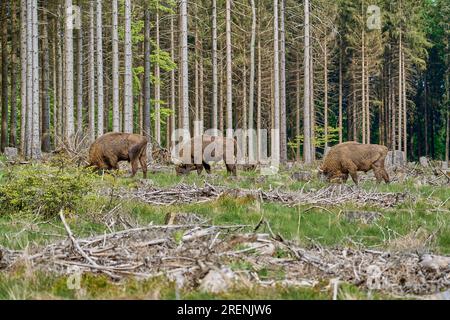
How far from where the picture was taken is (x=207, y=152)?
1900cm

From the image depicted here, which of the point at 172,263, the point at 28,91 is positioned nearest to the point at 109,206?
Result: the point at 172,263

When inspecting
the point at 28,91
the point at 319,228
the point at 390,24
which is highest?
the point at 390,24

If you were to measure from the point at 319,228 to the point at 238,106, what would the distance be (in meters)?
40.8

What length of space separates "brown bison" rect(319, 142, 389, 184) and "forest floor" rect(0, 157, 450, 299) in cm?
525

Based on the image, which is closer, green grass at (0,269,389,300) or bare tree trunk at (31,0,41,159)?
green grass at (0,269,389,300)

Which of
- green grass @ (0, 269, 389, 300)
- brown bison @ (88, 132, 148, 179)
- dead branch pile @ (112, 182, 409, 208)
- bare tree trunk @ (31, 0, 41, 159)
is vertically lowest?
green grass @ (0, 269, 389, 300)

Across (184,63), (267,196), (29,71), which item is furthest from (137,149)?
(29,71)

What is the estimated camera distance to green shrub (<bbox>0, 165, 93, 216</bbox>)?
9180mm

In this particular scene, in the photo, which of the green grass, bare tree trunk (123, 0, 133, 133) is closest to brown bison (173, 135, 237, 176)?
bare tree trunk (123, 0, 133, 133)

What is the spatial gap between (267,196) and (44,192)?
4.09 m

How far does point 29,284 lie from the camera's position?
194 inches

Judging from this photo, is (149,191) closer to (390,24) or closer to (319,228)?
(319,228)

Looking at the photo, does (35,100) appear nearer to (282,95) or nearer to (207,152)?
(207,152)

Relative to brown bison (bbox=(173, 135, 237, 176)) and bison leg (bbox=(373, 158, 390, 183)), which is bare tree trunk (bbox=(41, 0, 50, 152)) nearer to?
brown bison (bbox=(173, 135, 237, 176))
